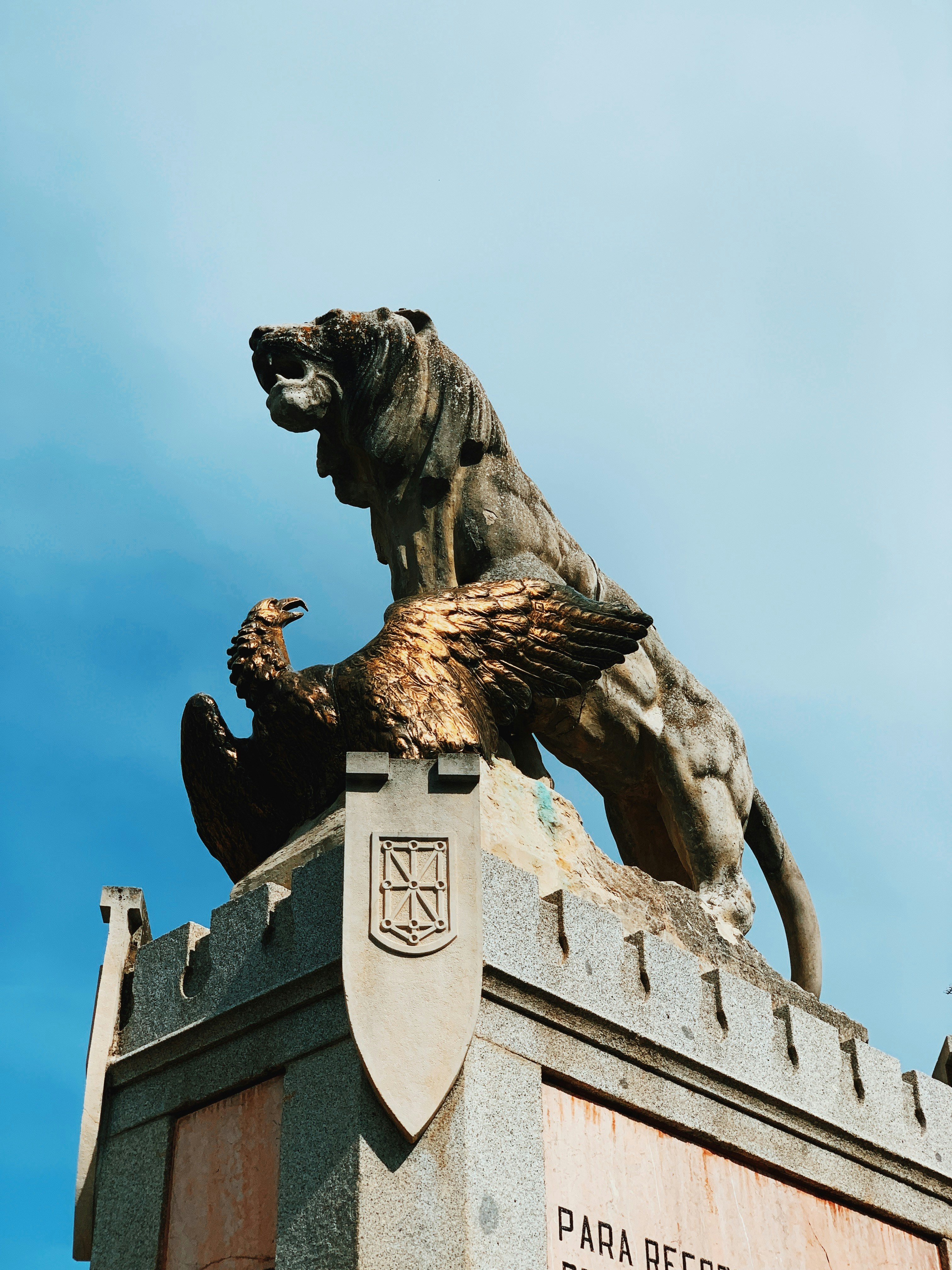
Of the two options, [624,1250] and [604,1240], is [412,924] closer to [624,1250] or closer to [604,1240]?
[604,1240]

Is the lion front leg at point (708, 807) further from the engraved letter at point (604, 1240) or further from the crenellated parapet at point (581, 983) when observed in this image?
the engraved letter at point (604, 1240)

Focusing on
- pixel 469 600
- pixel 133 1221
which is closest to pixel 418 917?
pixel 133 1221

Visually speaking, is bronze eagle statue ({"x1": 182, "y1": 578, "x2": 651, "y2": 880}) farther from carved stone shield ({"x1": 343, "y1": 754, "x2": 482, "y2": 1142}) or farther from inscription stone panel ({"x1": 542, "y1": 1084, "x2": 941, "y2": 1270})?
inscription stone panel ({"x1": 542, "y1": 1084, "x2": 941, "y2": 1270})

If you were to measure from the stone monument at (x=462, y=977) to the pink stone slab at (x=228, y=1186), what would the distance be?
0.02 meters

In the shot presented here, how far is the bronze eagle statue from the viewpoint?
25.7 ft

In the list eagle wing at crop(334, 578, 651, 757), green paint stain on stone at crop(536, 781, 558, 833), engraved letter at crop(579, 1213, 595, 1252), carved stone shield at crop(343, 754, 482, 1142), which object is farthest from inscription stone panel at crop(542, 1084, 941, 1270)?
eagle wing at crop(334, 578, 651, 757)

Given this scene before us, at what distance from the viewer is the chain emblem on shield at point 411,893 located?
20.7 ft

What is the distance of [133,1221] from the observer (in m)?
6.91

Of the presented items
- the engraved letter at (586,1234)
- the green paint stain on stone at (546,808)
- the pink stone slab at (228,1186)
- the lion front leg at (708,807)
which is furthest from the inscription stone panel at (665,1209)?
the lion front leg at (708,807)

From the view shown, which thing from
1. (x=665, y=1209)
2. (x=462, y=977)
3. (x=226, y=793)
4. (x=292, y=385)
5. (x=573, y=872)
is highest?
(x=292, y=385)

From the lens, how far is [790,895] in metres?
11.0

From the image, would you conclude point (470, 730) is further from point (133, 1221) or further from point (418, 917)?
point (133, 1221)

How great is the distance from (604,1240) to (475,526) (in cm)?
451

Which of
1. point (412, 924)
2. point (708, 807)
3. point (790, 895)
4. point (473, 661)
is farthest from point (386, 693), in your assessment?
point (790, 895)
